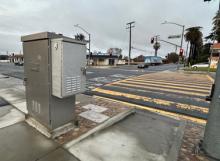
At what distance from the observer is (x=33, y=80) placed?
3066 mm

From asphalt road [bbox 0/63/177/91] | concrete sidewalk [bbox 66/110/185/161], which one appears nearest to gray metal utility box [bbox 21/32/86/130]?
concrete sidewalk [bbox 66/110/185/161]

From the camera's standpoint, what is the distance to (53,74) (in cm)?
266

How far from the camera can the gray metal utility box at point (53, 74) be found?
2561 mm

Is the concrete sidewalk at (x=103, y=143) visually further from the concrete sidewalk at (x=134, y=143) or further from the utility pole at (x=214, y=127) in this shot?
the utility pole at (x=214, y=127)

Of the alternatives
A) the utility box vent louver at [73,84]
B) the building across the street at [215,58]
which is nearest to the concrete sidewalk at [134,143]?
the utility box vent louver at [73,84]

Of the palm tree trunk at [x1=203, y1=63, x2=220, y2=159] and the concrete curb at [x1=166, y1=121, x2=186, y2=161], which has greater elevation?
the palm tree trunk at [x1=203, y1=63, x2=220, y2=159]

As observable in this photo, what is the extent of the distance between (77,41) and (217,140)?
293cm

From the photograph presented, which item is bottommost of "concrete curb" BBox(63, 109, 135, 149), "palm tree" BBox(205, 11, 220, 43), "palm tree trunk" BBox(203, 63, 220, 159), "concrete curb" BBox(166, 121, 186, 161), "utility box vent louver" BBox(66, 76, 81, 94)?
"concrete curb" BBox(166, 121, 186, 161)

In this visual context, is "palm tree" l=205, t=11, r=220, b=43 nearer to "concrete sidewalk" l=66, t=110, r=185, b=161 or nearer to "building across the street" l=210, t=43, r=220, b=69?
"building across the street" l=210, t=43, r=220, b=69

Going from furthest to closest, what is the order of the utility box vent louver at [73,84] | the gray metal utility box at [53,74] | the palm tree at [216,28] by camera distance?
1. the palm tree at [216,28]
2. the utility box vent louver at [73,84]
3. the gray metal utility box at [53,74]

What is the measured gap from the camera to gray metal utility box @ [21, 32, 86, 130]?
256cm

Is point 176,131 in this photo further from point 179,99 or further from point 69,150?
point 179,99

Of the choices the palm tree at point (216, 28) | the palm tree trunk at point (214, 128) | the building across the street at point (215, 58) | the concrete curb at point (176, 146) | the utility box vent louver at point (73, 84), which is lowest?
the concrete curb at point (176, 146)

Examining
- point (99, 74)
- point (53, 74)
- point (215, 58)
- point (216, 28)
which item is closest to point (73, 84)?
point (53, 74)
